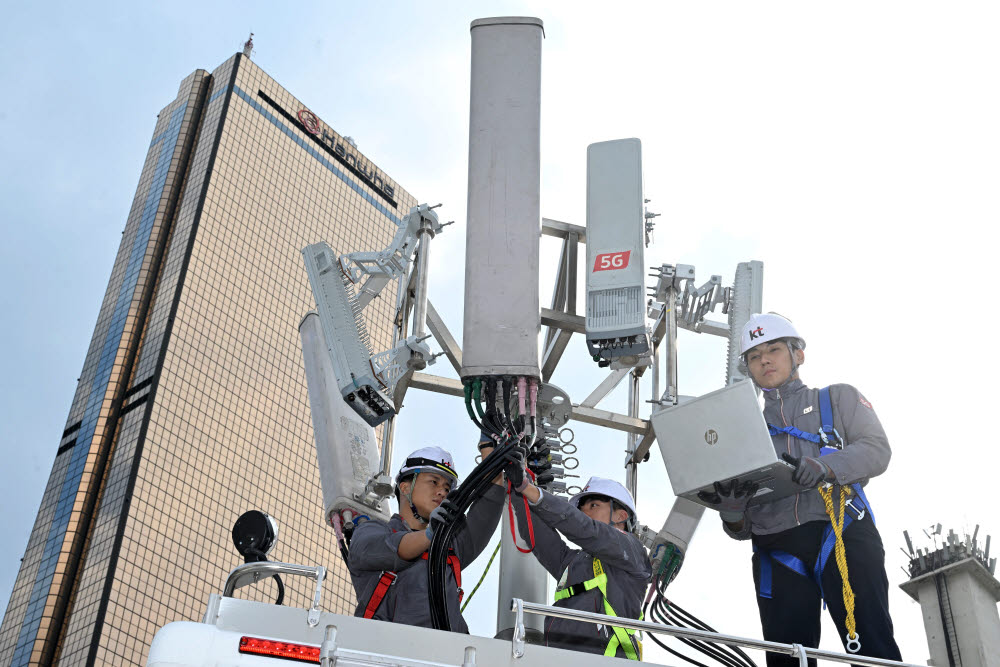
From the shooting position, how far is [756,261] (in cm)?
1100

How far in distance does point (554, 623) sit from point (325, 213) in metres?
79.3

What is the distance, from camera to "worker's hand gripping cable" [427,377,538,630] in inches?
238

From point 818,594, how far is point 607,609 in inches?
55.8

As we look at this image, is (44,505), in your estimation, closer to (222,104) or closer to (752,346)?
(222,104)

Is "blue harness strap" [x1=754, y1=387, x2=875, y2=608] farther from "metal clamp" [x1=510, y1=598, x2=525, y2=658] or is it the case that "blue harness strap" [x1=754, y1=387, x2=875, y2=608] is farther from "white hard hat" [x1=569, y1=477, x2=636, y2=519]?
"metal clamp" [x1=510, y1=598, x2=525, y2=658]

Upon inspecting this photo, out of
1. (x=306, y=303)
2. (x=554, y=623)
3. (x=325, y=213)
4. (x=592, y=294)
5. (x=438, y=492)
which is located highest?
(x=325, y=213)

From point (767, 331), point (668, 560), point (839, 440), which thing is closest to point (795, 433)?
point (839, 440)

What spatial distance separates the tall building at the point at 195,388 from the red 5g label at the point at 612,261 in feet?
165

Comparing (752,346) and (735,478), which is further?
(752,346)

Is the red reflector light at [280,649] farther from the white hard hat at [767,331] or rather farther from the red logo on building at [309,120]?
the red logo on building at [309,120]

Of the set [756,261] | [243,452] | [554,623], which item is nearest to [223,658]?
[554,623]

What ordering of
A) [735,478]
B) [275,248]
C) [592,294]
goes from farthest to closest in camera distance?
[275,248], [592,294], [735,478]

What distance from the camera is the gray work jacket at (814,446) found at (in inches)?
269

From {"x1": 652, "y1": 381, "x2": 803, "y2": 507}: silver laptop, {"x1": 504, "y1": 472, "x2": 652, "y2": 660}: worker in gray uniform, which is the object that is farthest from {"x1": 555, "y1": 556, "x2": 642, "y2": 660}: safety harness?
{"x1": 652, "y1": 381, "x2": 803, "y2": 507}: silver laptop
